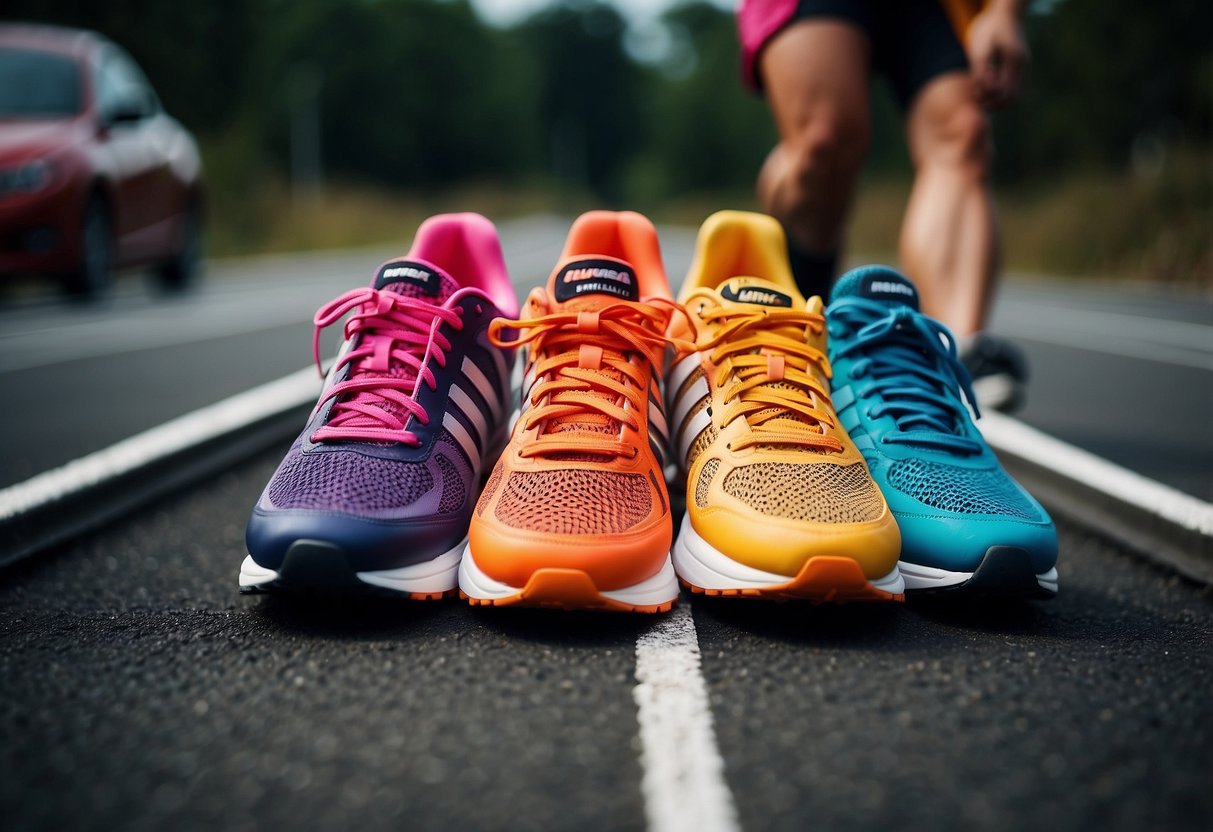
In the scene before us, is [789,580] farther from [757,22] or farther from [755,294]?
[757,22]

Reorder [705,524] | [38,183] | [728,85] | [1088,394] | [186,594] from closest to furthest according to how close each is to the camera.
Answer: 1. [705,524]
2. [186,594]
3. [1088,394]
4. [38,183]
5. [728,85]

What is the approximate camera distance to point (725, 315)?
1.94 m

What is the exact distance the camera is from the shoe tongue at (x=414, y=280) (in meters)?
1.89

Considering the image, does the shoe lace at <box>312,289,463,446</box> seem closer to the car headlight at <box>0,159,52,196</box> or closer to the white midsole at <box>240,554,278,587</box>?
the white midsole at <box>240,554,278,587</box>

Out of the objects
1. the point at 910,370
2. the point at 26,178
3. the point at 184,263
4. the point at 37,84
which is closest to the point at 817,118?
the point at 910,370

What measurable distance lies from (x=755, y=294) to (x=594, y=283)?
347 mm

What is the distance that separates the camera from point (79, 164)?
6840 mm

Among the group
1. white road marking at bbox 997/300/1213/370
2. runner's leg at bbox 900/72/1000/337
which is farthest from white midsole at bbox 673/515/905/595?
white road marking at bbox 997/300/1213/370

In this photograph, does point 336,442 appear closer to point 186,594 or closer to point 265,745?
point 186,594

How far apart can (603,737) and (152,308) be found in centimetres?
774

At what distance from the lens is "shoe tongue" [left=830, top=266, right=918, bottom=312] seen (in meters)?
2.02

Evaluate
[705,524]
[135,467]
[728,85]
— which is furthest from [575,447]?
[728,85]

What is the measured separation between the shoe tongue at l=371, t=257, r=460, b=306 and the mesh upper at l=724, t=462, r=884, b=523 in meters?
0.71

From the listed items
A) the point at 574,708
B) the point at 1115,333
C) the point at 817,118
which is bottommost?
the point at 1115,333
